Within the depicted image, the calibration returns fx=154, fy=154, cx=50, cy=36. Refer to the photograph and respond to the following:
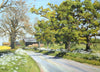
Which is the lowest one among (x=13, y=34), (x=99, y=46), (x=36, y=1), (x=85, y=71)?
(x=85, y=71)

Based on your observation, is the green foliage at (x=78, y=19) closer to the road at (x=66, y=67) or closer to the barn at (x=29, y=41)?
the road at (x=66, y=67)

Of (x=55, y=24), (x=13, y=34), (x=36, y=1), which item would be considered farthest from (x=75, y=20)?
(x=13, y=34)

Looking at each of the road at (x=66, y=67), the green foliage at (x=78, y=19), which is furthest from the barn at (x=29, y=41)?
the road at (x=66, y=67)

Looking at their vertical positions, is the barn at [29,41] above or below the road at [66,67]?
above

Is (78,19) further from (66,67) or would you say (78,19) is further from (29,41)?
(29,41)

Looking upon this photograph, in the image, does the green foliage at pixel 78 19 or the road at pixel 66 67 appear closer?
the road at pixel 66 67

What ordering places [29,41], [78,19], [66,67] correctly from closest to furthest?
[66,67], [78,19], [29,41]

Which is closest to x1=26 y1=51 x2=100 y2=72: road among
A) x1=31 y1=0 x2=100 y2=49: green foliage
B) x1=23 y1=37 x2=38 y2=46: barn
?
x1=31 y1=0 x2=100 y2=49: green foliage

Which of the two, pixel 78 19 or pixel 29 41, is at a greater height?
pixel 78 19

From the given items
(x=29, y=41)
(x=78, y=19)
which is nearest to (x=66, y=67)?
(x=78, y=19)

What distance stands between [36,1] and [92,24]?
7.13m

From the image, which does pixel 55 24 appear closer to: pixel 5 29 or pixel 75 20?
pixel 75 20

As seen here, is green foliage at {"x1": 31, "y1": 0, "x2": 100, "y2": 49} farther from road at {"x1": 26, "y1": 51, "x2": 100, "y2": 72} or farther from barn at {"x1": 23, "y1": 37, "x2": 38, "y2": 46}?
barn at {"x1": 23, "y1": 37, "x2": 38, "y2": 46}

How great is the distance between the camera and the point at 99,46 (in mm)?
9633
